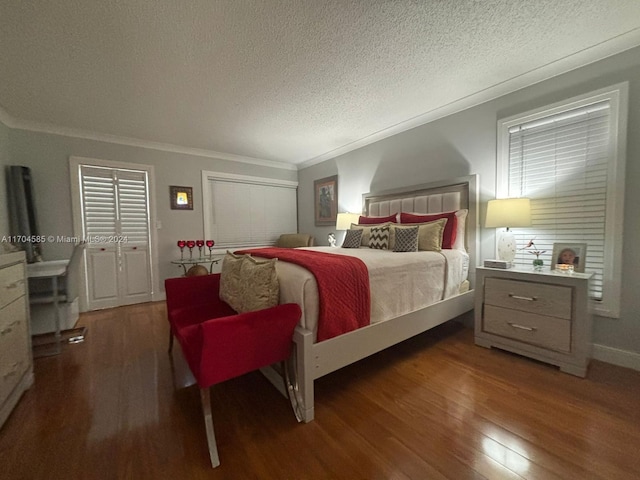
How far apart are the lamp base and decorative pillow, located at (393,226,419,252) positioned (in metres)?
0.75

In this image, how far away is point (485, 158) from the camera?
8.21 ft

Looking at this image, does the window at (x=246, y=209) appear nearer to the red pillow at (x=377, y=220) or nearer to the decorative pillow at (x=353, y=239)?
the red pillow at (x=377, y=220)

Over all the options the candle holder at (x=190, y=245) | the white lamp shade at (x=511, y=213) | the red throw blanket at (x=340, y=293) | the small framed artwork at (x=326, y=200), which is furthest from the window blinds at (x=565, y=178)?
the candle holder at (x=190, y=245)

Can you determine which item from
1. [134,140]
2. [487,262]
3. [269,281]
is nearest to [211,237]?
[134,140]

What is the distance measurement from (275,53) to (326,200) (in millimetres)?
2763

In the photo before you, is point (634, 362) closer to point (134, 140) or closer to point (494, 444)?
point (494, 444)

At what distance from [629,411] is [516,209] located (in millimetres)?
1394

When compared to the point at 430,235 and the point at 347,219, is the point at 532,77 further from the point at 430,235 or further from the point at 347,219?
the point at 347,219

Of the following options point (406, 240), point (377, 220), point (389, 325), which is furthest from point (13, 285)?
point (377, 220)

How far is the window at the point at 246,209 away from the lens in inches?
165

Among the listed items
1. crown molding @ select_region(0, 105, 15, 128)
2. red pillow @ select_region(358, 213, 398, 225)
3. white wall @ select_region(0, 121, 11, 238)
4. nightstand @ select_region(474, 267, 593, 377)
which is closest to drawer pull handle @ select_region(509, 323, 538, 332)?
nightstand @ select_region(474, 267, 593, 377)

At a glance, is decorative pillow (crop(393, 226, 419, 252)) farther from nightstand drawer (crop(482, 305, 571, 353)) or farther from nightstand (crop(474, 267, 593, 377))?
nightstand drawer (crop(482, 305, 571, 353))

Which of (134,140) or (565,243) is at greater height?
(134,140)

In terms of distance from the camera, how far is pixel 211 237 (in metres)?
4.19
